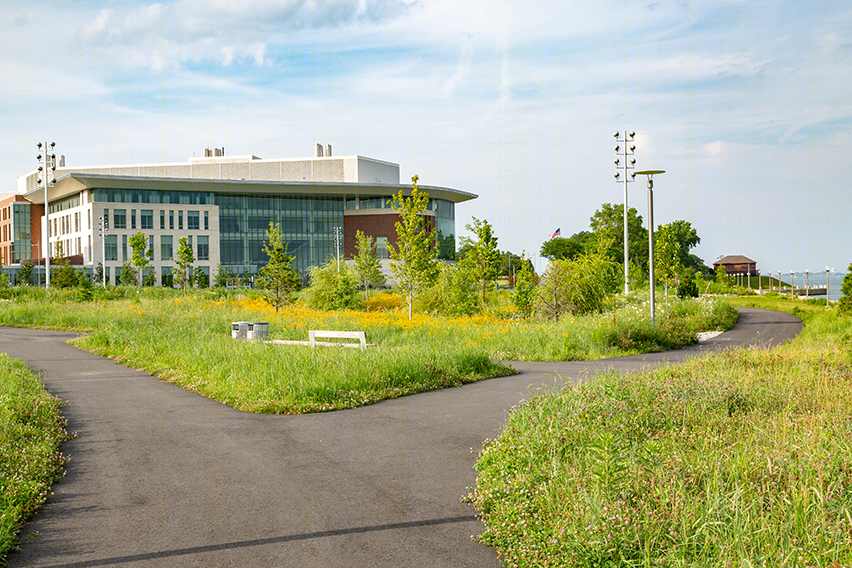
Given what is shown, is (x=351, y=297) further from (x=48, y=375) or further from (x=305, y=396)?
(x=305, y=396)

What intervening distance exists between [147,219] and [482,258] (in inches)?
2518

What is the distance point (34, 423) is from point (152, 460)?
2370mm

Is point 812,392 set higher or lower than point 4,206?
lower

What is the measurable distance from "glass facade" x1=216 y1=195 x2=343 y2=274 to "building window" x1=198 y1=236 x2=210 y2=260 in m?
1.91

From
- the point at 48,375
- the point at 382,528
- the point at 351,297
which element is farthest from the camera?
the point at 351,297

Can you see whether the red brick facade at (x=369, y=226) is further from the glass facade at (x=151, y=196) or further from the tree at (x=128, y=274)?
the tree at (x=128, y=274)

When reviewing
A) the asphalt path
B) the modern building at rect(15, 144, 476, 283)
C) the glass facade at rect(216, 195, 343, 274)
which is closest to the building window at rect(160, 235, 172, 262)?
the modern building at rect(15, 144, 476, 283)

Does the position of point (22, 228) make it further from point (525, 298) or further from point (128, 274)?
point (525, 298)

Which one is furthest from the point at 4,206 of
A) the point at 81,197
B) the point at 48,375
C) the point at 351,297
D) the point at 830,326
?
the point at 830,326

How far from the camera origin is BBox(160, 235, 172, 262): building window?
8494 centimetres

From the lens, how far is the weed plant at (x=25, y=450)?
587cm

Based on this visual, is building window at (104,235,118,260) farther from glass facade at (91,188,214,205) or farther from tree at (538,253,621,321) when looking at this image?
tree at (538,253,621,321)

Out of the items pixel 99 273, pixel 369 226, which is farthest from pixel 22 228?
pixel 369 226

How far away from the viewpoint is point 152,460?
777cm
